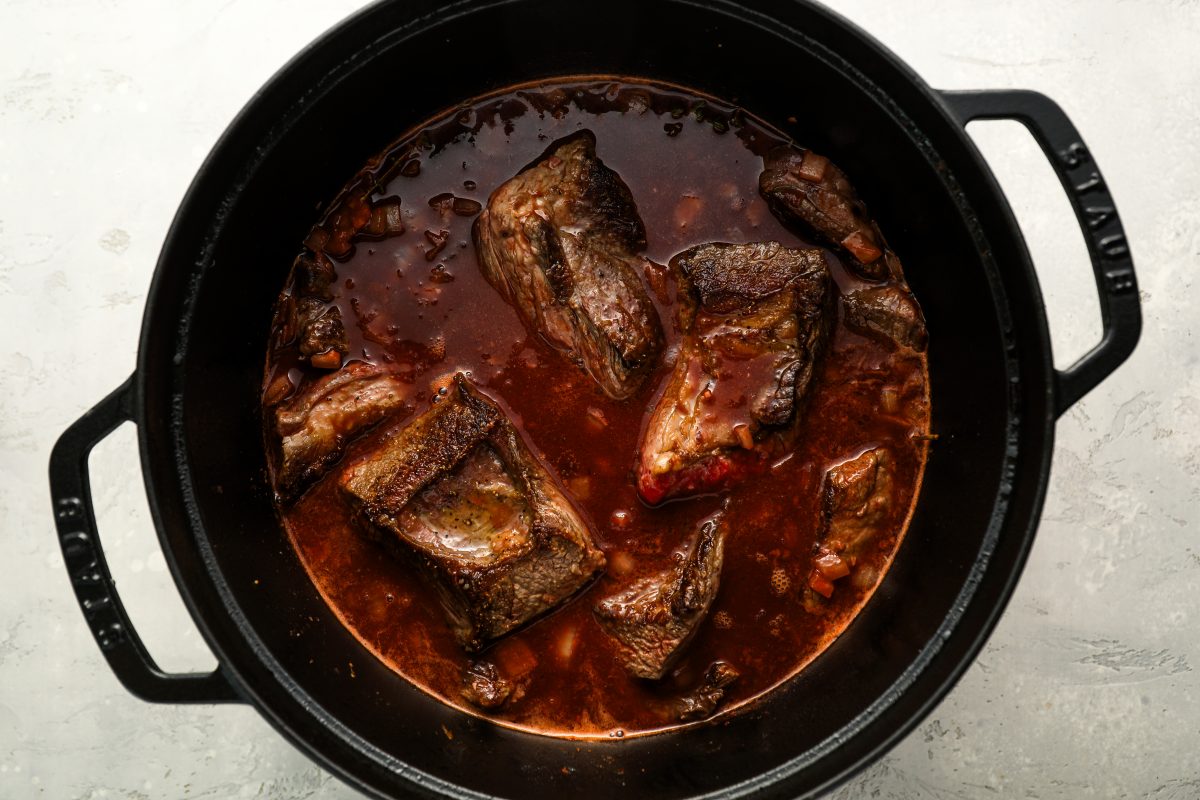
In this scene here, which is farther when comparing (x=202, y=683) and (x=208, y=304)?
(x=208, y=304)

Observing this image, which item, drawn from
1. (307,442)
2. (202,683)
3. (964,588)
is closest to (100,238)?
(307,442)

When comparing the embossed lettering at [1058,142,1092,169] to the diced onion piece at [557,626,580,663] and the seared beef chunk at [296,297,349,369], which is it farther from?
the seared beef chunk at [296,297,349,369]

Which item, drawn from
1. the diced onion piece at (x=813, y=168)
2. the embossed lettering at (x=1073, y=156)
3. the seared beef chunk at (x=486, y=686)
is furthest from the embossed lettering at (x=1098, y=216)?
the seared beef chunk at (x=486, y=686)

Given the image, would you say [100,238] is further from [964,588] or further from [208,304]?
[964,588]

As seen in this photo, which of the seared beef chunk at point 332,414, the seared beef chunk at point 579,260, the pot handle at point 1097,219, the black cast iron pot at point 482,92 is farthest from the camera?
the seared beef chunk at point 332,414

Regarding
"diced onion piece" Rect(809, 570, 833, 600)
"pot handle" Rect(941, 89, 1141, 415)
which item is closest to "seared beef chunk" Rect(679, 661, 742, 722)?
"diced onion piece" Rect(809, 570, 833, 600)

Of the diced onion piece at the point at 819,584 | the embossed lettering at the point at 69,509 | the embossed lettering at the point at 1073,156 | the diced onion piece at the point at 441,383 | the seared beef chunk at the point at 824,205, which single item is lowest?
the diced onion piece at the point at 819,584

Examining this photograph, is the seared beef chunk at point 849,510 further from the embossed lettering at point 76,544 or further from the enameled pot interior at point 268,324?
the embossed lettering at point 76,544
